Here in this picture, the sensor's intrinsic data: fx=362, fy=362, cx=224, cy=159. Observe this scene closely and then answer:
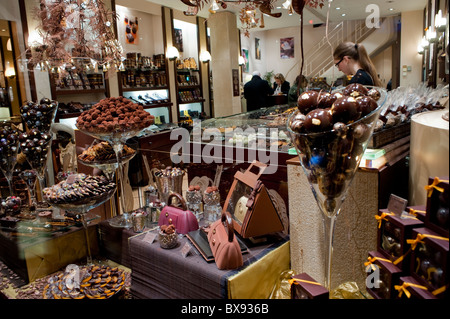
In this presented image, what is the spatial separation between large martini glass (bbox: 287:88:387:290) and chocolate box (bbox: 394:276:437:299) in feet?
0.83

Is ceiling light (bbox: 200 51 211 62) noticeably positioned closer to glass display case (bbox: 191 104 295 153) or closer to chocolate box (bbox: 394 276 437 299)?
glass display case (bbox: 191 104 295 153)

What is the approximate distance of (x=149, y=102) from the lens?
7.18 meters

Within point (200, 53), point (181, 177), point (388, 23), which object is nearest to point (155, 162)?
point (181, 177)

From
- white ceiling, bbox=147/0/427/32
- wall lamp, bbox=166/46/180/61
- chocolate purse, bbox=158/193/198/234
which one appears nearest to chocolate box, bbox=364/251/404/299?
chocolate purse, bbox=158/193/198/234

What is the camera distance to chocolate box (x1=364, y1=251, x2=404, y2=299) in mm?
928

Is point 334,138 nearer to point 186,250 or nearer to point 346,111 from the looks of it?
point 346,111

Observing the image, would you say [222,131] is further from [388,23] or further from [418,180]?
[388,23]

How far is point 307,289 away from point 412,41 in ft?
39.6

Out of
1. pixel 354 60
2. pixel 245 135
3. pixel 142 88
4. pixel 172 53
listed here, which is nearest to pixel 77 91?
pixel 142 88

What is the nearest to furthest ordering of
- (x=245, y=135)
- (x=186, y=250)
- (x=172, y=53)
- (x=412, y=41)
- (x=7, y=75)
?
(x=186, y=250), (x=245, y=135), (x=7, y=75), (x=172, y=53), (x=412, y=41)

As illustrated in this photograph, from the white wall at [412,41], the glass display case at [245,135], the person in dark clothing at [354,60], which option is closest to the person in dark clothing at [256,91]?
the glass display case at [245,135]

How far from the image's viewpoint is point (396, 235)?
3.11ft

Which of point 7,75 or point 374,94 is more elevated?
point 7,75

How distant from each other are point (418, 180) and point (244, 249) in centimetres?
68
